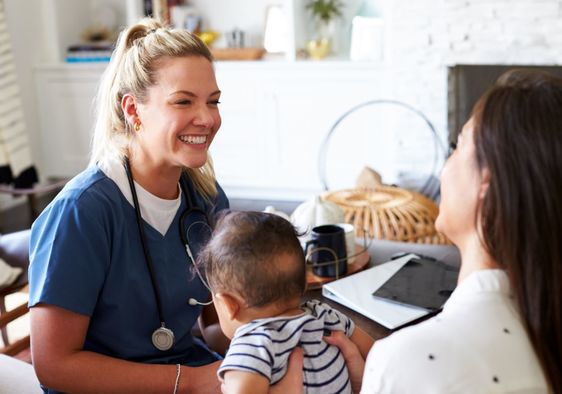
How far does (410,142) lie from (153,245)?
2.63m

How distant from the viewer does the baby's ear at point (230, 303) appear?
1.22 meters

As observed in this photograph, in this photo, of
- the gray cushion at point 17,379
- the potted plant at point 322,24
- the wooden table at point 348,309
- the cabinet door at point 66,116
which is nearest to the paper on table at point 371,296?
the wooden table at point 348,309

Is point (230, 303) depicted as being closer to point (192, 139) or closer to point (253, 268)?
point (253, 268)

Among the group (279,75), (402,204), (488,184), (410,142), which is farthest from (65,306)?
(279,75)

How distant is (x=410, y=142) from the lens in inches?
154

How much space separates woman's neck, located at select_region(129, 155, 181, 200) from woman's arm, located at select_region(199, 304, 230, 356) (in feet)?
1.12

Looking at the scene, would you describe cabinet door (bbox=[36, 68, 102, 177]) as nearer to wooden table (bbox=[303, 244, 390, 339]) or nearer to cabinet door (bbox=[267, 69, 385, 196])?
cabinet door (bbox=[267, 69, 385, 196])

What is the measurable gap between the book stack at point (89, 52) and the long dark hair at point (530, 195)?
4.20m

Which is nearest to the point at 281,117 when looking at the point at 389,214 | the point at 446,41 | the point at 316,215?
the point at 446,41

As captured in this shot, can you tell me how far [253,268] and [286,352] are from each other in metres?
0.15

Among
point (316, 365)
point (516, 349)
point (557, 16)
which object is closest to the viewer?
point (516, 349)

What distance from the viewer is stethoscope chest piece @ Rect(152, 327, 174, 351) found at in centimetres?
149

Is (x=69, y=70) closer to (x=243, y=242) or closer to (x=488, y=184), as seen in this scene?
(x=243, y=242)

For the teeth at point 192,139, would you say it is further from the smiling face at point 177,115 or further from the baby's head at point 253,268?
the baby's head at point 253,268
